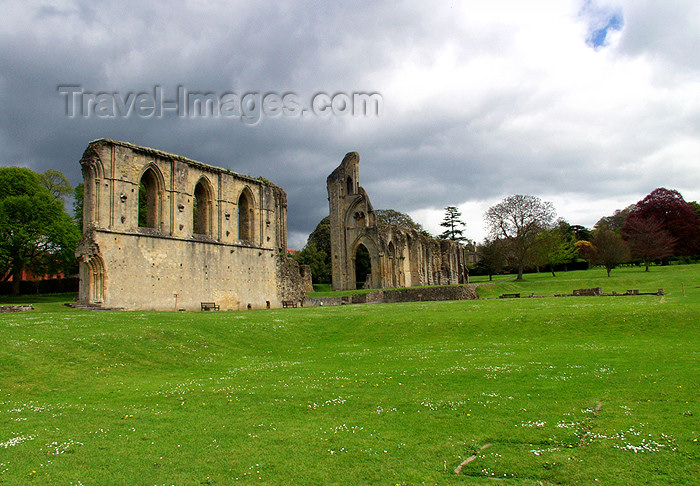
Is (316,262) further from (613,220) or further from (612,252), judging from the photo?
(613,220)

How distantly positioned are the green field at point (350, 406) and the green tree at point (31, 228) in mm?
29584

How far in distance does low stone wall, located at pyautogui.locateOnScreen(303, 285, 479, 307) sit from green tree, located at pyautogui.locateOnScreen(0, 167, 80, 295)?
75.7 feet

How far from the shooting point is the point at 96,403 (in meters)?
9.18

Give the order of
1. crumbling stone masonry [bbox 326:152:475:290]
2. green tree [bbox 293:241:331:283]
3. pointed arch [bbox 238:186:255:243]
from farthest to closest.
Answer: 1. green tree [bbox 293:241:331:283]
2. crumbling stone masonry [bbox 326:152:475:290]
3. pointed arch [bbox 238:186:255:243]

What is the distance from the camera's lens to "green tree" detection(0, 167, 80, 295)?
40750mm

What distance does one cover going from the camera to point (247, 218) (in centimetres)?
3806

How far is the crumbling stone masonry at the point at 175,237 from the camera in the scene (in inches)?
1075

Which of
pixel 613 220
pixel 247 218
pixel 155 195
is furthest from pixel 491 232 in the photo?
pixel 613 220

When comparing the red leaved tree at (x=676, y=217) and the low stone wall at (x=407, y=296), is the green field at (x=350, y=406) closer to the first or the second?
the low stone wall at (x=407, y=296)

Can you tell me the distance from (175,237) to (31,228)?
19331 millimetres

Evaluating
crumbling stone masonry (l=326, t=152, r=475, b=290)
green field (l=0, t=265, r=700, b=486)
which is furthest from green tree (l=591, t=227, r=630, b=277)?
green field (l=0, t=265, r=700, b=486)

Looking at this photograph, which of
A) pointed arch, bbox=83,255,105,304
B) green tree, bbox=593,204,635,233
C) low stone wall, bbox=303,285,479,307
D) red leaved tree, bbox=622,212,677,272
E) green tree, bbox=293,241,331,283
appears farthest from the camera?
green tree, bbox=593,204,635,233

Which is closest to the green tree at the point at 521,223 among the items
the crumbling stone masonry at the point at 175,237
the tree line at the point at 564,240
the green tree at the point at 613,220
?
the tree line at the point at 564,240

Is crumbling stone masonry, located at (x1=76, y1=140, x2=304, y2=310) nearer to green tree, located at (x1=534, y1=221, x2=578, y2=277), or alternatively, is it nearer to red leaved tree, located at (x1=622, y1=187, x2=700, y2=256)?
green tree, located at (x1=534, y1=221, x2=578, y2=277)
